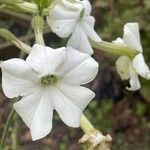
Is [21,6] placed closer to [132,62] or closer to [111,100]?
[132,62]

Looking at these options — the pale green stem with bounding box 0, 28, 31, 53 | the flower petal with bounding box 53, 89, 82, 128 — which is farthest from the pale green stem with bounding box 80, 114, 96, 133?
the pale green stem with bounding box 0, 28, 31, 53

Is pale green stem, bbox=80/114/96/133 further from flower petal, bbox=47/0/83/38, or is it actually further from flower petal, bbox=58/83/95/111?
flower petal, bbox=47/0/83/38

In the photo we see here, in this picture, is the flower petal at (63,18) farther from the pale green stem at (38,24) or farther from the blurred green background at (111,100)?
the blurred green background at (111,100)

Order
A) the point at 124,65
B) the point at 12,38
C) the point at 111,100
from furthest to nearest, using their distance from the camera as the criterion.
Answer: the point at 111,100, the point at 124,65, the point at 12,38

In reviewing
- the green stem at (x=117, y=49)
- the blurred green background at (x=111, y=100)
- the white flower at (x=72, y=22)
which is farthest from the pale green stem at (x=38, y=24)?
the blurred green background at (x=111, y=100)

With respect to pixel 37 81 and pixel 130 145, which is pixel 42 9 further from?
pixel 130 145

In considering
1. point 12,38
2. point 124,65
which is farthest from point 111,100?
point 12,38
